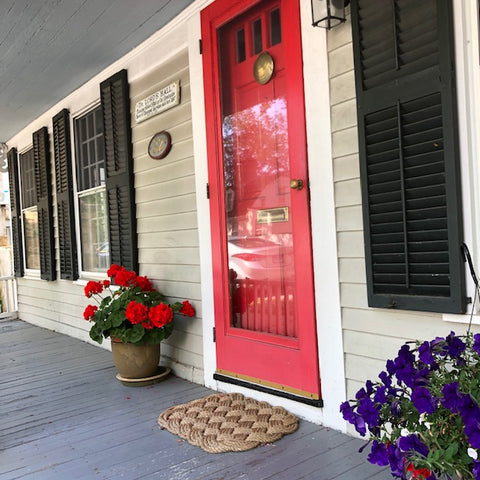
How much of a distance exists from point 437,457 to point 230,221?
200cm

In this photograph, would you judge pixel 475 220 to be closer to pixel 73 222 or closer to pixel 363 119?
pixel 363 119

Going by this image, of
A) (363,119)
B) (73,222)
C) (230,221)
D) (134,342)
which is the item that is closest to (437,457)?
(363,119)

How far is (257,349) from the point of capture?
2785mm

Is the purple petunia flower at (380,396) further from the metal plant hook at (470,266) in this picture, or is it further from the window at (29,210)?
the window at (29,210)

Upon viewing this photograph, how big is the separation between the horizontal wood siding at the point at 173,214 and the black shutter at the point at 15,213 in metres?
3.62

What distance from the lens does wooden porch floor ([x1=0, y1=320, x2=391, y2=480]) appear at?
2.05 metres

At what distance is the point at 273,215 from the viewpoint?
8.95ft

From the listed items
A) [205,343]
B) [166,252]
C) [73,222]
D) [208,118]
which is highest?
[208,118]

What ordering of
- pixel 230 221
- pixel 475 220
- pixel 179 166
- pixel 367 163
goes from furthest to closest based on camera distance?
pixel 179 166
pixel 230 221
pixel 367 163
pixel 475 220

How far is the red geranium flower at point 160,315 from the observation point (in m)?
3.15

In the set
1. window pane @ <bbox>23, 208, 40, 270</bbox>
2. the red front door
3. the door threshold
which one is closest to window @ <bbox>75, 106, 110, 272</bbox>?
window pane @ <bbox>23, 208, 40, 270</bbox>

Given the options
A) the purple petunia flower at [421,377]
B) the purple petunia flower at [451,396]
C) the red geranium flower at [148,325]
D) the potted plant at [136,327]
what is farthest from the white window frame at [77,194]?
the purple petunia flower at [451,396]

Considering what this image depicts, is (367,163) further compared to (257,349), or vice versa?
(257,349)

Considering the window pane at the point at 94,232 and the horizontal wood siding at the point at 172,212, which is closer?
the horizontal wood siding at the point at 172,212
